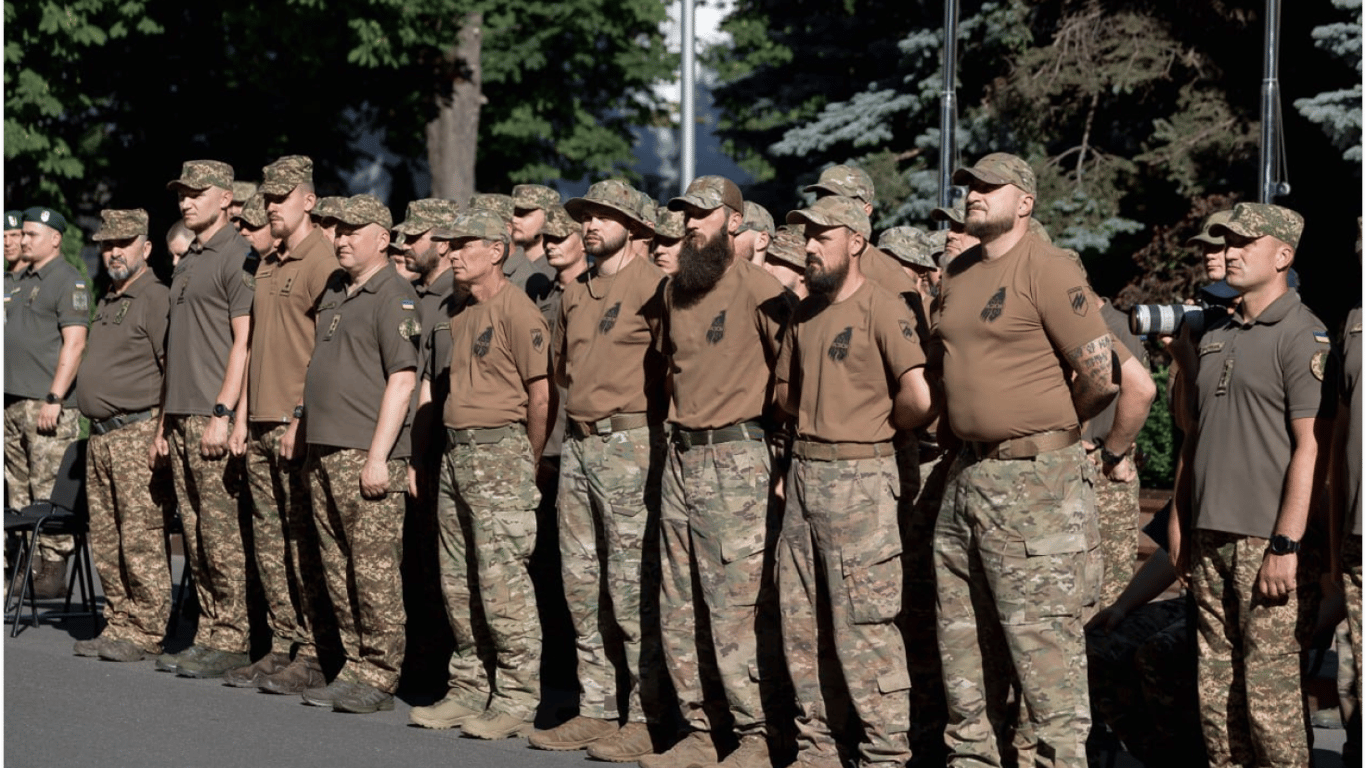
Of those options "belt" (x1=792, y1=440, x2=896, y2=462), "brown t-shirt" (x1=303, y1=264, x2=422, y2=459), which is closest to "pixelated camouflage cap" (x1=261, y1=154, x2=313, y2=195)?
"brown t-shirt" (x1=303, y1=264, x2=422, y2=459)

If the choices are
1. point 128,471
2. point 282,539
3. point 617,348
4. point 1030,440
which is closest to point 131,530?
point 128,471

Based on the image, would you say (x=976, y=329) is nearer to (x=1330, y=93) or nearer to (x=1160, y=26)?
(x=1330, y=93)

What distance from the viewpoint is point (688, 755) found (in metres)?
7.67

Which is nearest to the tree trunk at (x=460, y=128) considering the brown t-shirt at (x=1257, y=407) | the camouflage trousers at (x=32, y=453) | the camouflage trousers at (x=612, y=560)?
the camouflage trousers at (x=32, y=453)

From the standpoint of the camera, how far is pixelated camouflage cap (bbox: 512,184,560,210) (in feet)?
31.4

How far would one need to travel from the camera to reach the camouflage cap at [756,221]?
9.24 m

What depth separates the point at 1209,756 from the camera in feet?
22.4

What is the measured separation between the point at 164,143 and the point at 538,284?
16.6 m

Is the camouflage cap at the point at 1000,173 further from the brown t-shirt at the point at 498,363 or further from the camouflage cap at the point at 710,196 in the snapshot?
the brown t-shirt at the point at 498,363

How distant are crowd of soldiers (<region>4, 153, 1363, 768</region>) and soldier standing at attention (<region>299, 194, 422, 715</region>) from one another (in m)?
0.02

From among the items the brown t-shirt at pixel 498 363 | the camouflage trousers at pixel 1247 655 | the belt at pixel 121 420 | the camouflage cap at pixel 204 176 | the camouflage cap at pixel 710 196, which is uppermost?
the camouflage cap at pixel 204 176

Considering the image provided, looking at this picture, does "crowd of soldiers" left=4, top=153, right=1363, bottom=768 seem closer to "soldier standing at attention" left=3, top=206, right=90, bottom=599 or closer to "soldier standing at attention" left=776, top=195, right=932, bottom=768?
"soldier standing at attention" left=776, top=195, right=932, bottom=768

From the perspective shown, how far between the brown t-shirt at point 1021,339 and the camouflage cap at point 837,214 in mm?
583

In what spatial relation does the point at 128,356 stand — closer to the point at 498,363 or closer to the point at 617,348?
the point at 498,363
